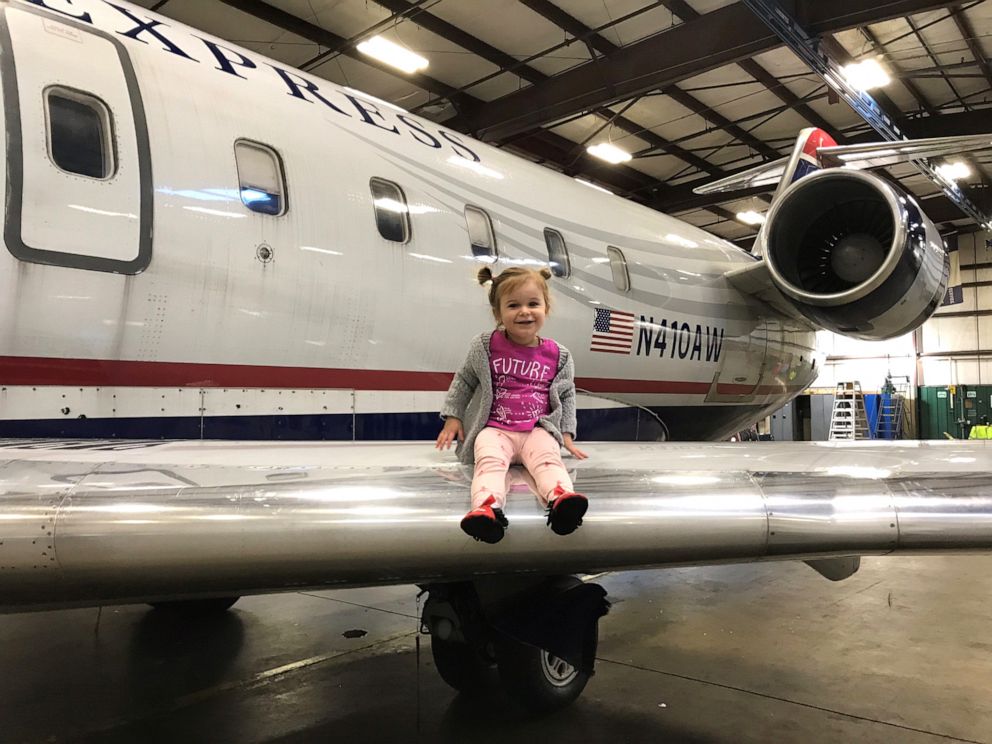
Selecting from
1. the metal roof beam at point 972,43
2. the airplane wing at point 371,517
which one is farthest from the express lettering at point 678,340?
the metal roof beam at point 972,43

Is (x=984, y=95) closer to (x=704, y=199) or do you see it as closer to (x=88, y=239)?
(x=704, y=199)

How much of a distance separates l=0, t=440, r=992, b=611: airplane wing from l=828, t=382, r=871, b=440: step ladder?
2477 centimetres

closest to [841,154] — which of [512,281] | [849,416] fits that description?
[512,281]

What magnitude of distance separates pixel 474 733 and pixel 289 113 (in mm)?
3309

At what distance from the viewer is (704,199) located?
20.4m

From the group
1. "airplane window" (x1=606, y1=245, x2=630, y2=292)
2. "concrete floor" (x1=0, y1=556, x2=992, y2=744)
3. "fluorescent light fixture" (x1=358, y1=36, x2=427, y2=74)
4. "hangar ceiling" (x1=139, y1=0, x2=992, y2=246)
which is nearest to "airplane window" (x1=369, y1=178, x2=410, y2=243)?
"airplane window" (x1=606, y1=245, x2=630, y2=292)

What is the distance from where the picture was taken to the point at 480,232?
4828 mm

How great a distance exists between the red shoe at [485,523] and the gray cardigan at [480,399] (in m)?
0.50

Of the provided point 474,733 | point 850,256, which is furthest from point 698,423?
point 474,733

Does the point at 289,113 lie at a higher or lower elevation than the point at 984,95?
lower

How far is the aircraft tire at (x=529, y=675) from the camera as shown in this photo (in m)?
3.82

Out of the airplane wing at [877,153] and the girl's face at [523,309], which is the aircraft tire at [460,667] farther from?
the airplane wing at [877,153]

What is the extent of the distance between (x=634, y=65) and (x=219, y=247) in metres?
10.0

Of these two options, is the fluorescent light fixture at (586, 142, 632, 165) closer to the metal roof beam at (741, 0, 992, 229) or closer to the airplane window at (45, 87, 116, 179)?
the metal roof beam at (741, 0, 992, 229)
